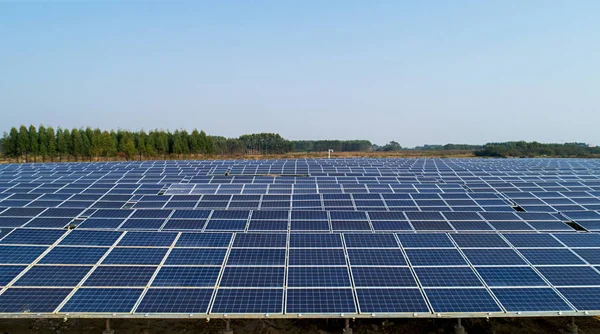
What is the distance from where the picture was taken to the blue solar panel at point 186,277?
11.5 m

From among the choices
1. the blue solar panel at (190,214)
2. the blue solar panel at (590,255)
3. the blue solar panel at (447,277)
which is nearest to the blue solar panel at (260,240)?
the blue solar panel at (190,214)

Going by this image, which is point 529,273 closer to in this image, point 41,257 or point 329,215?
point 329,215

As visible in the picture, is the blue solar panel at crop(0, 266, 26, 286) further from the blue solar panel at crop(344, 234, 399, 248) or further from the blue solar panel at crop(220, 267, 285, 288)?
the blue solar panel at crop(344, 234, 399, 248)

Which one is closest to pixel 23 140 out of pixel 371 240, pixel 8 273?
pixel 8 273

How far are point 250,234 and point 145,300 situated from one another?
5214mm

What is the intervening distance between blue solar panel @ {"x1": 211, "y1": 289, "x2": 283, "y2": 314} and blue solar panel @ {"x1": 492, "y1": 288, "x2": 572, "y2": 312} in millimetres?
7240

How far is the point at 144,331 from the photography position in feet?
41.3

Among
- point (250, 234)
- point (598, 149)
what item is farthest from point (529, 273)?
point (598, 149)

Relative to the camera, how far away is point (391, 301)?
35.5 ft

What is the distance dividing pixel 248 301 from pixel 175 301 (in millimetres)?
2326

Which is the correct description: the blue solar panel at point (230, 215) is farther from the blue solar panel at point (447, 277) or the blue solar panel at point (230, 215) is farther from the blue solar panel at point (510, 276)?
the blue solar panel at point (510, 276)

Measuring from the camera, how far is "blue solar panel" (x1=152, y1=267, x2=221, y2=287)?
11.5 meters

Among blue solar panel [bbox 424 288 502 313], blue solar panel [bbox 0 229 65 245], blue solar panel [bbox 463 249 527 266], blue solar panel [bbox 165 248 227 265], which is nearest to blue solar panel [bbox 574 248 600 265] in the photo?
blue solar panel [bbox 463 249 527 266]

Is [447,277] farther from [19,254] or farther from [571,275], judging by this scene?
[19,254]
